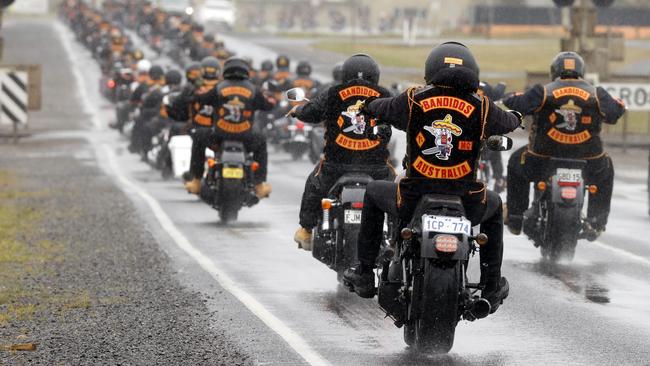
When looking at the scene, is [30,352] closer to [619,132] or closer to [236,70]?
[236,70]

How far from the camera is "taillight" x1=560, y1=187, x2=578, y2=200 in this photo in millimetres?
14617

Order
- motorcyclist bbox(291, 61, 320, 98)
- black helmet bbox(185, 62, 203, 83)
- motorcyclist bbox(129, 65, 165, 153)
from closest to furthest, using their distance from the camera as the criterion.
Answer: black helmet bbox(185, 62, 203, 83)
motorcyclist bbox(129, 65, 165, 153)
motorcyclist bbox(291, 61, 320, 98)

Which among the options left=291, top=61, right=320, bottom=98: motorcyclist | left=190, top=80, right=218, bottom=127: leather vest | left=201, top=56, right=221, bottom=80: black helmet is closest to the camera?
left=190, top=80, right=218, bottom=127: leather vest

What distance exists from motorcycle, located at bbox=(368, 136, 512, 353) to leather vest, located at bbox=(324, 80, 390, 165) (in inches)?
113

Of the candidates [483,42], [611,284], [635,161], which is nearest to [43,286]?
[611,284]

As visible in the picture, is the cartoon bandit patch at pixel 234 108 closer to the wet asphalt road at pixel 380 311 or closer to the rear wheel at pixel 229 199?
the rear wheel at pixel 229 199

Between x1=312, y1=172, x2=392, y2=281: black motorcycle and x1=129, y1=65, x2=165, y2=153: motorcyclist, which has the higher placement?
x1=312, y1=172, x2=392, y2=281: black motorcycle

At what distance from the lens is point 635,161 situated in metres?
30.9

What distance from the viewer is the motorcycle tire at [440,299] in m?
9.52

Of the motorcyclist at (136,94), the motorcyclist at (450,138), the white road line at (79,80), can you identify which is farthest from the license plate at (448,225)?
the white road line at (79,80)

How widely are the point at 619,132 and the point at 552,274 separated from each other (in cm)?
2246

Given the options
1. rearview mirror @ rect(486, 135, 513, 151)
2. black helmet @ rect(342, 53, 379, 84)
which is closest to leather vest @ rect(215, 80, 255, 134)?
black helmet @ rect(342, 53, 379, 84)

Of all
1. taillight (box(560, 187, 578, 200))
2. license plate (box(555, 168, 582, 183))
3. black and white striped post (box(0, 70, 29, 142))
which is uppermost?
license plate (box(555, 168, 582, 183))

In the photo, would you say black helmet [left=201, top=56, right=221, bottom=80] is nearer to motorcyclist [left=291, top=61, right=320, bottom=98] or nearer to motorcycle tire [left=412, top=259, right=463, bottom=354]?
motorcyclist [left=291, top=61, right=320, bottom=98]
